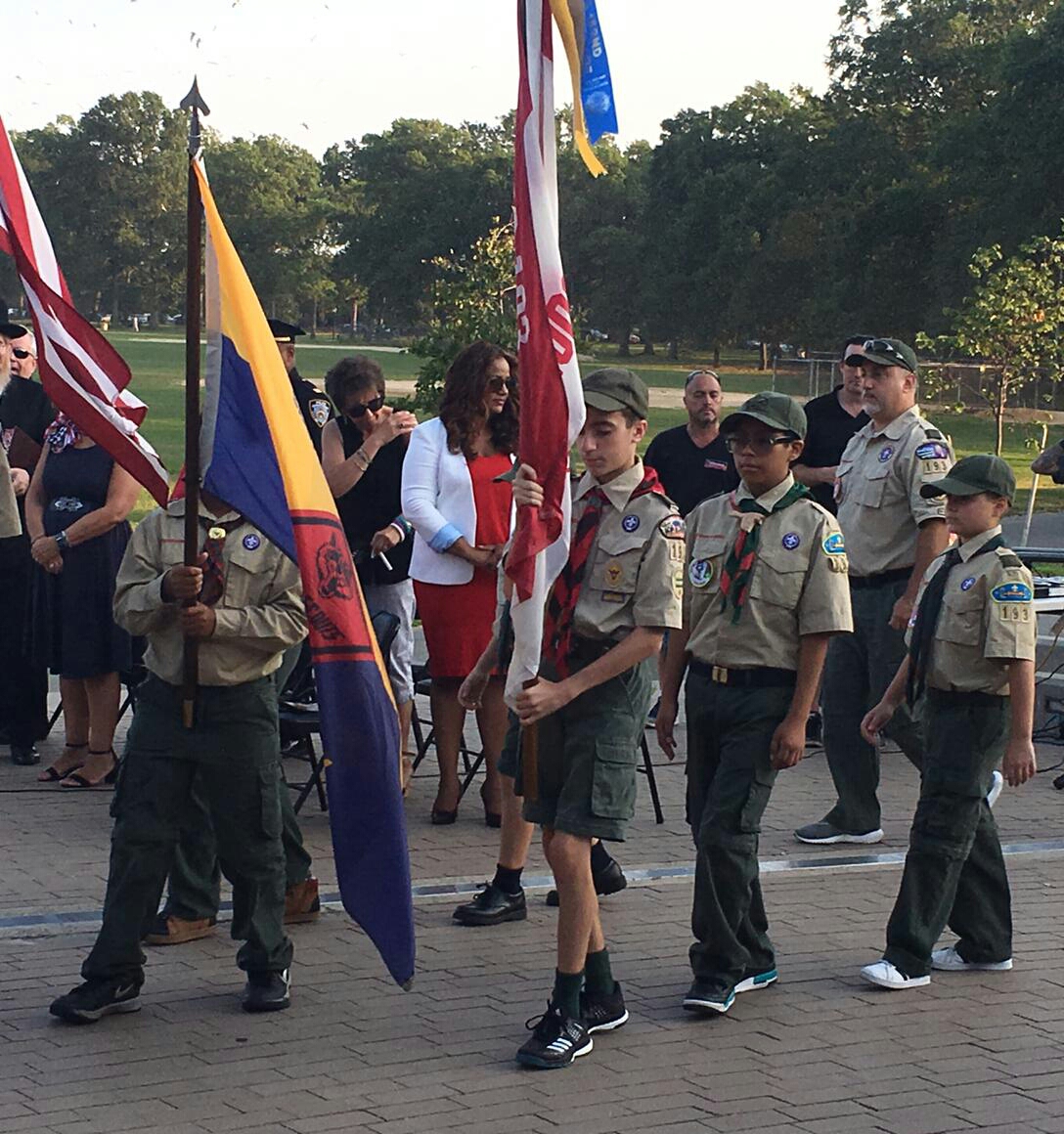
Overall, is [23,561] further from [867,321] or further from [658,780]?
[867,321]

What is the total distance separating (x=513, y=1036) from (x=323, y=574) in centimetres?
152

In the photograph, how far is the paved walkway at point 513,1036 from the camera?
4910 mm

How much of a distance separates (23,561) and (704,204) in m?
69.6

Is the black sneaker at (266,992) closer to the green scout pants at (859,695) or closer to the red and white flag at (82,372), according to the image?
the red and white flag at (82,372)

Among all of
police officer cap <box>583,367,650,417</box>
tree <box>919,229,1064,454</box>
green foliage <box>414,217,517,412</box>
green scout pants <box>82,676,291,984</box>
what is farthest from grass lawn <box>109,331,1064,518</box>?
police officer cap <box>583,367,650,417</box>

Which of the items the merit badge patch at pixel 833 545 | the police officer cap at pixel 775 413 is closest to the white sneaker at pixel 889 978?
the merit badge patch at pixel 833 545

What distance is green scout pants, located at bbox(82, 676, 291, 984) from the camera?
18.4 feet

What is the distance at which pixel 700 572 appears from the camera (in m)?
6.04

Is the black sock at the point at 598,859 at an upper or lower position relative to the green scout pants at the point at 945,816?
lower

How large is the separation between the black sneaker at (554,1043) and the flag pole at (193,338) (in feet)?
4.99

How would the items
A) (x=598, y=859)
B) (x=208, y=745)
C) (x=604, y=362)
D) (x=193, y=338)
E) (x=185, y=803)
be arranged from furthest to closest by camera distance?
(x=604, y=362) → (x=598, y=859) → (x=185, y=803) → (x=208, y=745) → (x=193, y=338)

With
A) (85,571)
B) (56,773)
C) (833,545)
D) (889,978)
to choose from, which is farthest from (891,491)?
(56,773)

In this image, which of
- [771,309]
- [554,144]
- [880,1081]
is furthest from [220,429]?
[771,309]

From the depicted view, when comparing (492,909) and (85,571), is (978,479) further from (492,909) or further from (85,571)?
(85,571)
